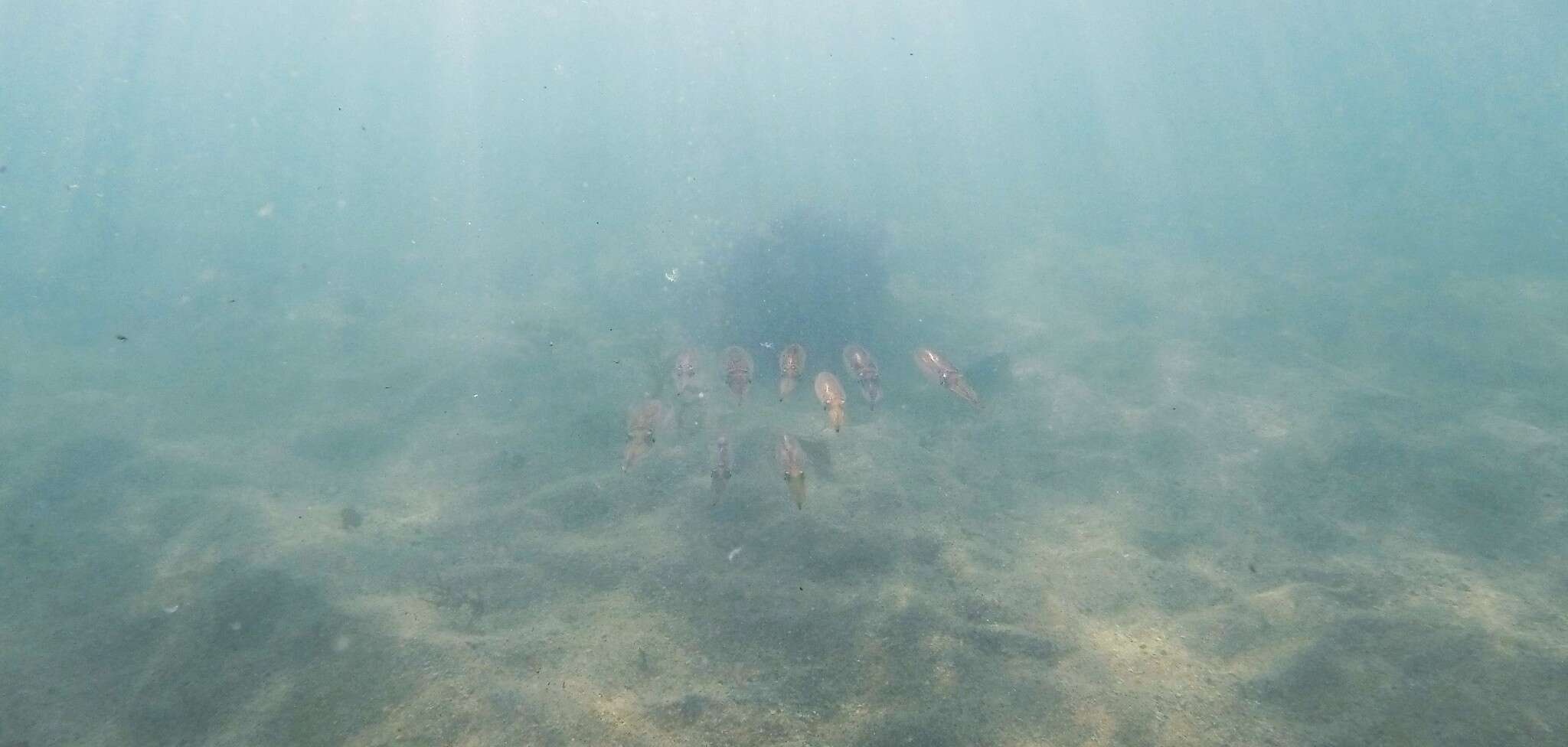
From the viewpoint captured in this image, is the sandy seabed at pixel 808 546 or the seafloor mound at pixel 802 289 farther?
the seafloor mound at pixel 802 289

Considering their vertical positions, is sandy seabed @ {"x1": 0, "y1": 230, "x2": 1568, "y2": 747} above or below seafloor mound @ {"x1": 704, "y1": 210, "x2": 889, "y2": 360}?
below

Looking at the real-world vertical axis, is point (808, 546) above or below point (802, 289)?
below

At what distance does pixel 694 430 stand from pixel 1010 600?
5.63 meters

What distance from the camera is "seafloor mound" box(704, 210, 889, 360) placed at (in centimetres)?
1403

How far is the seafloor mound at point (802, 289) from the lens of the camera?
1403 centimetres

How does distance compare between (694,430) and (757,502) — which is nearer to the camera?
(757,502)

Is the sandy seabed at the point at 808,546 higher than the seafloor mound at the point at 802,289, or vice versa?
the seafloor mound at the point at 802,289

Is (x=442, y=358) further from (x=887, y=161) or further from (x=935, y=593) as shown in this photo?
(x=887, y=161)

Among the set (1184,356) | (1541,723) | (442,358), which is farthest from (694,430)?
(1184,356)

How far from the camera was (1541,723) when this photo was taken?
4.16 metres

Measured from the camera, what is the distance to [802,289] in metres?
15.3

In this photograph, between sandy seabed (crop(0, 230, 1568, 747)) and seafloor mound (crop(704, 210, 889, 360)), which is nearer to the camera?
sandy seabed (crop(0, 230, 1568, 747))

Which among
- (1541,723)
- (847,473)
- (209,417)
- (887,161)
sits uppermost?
(887,161)

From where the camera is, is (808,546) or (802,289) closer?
(808,546)
